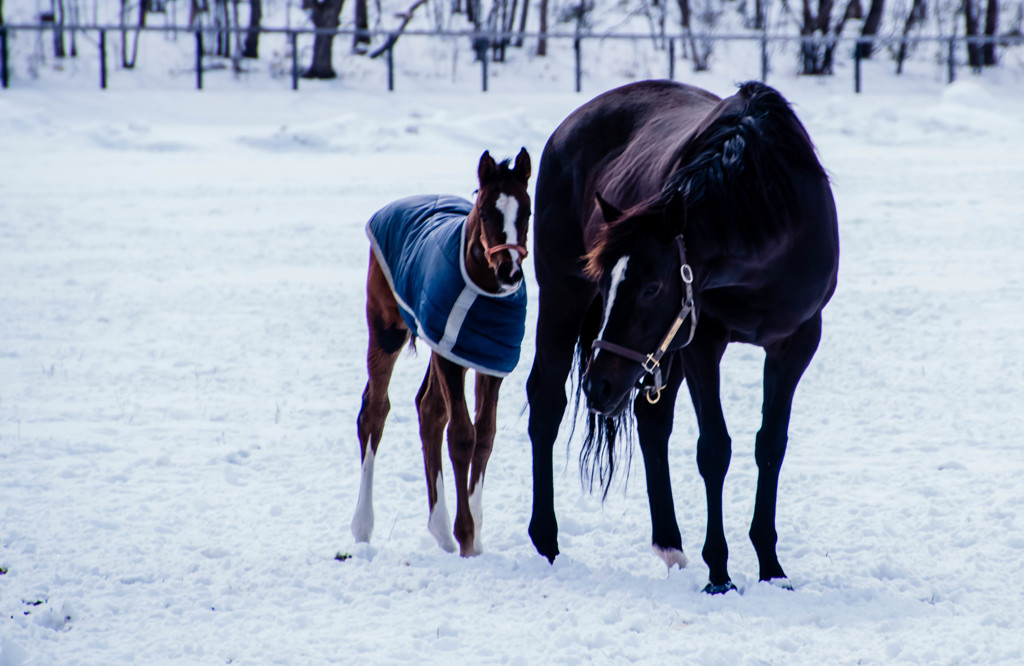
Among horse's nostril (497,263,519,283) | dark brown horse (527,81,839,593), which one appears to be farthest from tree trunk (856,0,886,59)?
horse's nostril (497,263,519,283)

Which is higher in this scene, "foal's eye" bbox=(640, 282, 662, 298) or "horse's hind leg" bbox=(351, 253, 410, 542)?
"foal's eye" bbox=(640, 282, 662, 298)

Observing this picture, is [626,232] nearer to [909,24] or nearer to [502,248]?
[502,248]

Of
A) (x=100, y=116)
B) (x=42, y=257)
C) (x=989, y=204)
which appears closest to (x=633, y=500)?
(x=42, y=257)

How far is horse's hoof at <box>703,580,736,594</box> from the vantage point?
3.81 m

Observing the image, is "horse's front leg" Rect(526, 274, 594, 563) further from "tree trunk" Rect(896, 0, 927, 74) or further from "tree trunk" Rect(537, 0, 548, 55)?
"tree trunk" Rect(537, 0, 548, 55)

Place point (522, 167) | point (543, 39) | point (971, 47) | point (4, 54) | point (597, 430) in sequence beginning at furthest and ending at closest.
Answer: point (543, 39), point (971, 47), point (4, 54), point (597, 430), point (522, 167)

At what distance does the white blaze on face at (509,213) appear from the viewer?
3.91 metres

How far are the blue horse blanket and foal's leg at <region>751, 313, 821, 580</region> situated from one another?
99 cm

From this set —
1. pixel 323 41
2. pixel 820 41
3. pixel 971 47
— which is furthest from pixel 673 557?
pixel 971 47

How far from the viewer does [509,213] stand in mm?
3926

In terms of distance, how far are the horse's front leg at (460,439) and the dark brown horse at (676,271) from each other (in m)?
0.28

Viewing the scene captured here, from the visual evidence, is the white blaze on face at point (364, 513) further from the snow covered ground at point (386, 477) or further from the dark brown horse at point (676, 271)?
the dark brown horse at point (676, 271)

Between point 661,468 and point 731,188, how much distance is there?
50.6 inches

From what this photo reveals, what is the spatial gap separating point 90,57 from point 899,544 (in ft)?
87.2
